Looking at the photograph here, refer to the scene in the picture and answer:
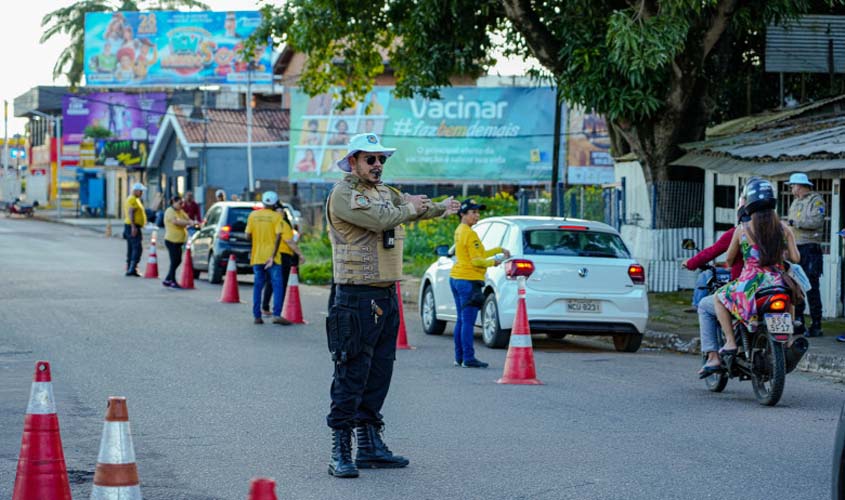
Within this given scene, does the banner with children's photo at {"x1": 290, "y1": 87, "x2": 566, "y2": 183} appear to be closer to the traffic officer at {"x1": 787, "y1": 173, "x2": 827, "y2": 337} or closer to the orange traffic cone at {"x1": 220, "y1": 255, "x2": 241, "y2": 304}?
the orange traffic cone at {"x1": 220, "y1": 255, "x2": 241, "y2": 304}

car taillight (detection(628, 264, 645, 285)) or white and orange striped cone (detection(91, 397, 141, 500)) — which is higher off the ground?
car taillight (detection(628, 264, 645, 285))

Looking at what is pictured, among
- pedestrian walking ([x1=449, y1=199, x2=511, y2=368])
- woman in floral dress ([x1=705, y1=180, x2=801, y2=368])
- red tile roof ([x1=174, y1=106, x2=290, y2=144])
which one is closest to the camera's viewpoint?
woman in floral dress ([x1=705, y1=180, x2=801, y2=368])

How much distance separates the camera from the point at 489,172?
44.0 m

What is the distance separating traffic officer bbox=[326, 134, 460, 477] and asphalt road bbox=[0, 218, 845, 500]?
0.25 meters

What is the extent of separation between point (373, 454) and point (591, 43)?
527 inches

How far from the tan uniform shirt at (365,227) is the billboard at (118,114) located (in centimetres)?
6511

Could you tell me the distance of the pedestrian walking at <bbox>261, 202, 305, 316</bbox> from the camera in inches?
723

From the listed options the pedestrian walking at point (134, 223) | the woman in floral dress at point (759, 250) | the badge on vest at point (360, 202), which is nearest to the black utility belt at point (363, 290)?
the badge on vest at point (360, 202)

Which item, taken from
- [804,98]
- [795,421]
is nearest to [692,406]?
[795,421]

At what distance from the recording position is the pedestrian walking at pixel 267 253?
59.4ft

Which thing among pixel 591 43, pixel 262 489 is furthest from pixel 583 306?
pixel 262 489

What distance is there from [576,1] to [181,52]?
5319 centimetres

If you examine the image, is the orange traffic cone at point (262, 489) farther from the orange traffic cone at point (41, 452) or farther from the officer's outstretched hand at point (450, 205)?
the officer's outstretched hand at point (450, 205)

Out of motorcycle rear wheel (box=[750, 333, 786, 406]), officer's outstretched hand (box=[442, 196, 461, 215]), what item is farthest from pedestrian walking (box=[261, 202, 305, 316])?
officer's outstretched hand (box=[442, 196, 461, 215])
